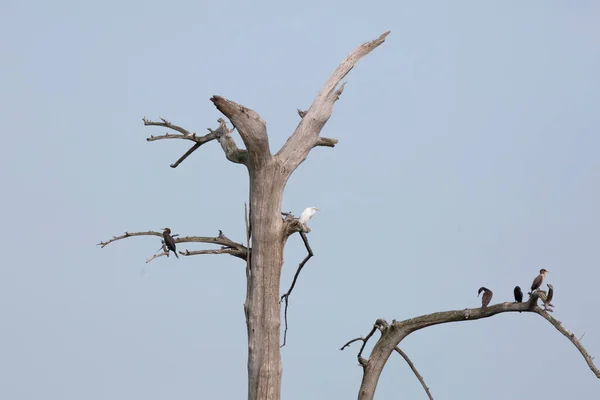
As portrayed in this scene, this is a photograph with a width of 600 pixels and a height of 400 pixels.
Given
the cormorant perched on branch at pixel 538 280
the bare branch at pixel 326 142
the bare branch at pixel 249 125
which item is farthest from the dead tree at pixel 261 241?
the cormorant perched on branch at pixel 538 280

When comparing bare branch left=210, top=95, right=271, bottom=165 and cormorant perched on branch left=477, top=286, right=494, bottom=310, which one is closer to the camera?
bare branch left=210, top=95, right=271, bottom=165

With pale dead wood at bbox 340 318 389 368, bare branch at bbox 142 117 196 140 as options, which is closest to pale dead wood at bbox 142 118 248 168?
bare branch at bbox 142 117 196 140

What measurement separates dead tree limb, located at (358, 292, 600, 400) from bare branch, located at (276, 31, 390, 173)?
7.23ft

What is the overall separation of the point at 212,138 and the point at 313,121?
1.24 m

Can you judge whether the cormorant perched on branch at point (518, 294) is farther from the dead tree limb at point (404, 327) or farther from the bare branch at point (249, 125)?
the bare branch at point (249, 125)

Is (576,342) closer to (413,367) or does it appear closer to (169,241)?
(413,367)

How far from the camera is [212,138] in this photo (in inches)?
429

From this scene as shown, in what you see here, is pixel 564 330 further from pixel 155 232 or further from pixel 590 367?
pixel 155 232

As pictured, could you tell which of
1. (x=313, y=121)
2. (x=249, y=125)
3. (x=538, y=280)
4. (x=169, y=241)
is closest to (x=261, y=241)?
(x=169, y=241)

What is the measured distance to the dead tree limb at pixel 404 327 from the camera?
387 inches

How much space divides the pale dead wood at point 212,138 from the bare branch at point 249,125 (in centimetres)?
35

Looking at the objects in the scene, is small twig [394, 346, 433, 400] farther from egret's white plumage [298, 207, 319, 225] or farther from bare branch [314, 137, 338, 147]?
bare branch [314, 137, 338, 147]

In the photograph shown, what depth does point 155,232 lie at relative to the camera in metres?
10.0

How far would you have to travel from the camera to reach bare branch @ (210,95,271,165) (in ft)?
31.1
